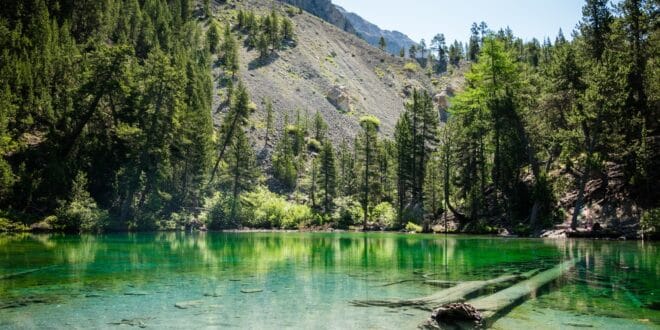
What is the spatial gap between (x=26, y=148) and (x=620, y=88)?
5422 centimetres

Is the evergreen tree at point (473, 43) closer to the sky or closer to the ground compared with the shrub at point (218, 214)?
closer to the sky

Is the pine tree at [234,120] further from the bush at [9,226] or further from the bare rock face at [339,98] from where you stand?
the bare rock face at [339,98]

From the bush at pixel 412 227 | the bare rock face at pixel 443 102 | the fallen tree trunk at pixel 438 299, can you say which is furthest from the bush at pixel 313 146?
the fallen tree trunk at pixel 438 299

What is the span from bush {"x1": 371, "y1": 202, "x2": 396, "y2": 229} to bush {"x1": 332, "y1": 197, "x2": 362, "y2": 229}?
218 cm

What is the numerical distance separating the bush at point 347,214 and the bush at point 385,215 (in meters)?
2.18

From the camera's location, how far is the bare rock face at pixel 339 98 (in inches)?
4975

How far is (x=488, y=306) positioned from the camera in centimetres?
1117

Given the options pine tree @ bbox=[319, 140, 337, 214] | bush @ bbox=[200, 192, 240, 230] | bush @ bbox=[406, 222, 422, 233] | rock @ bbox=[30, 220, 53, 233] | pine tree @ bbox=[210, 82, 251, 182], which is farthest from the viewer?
pine tree @ bbox=[210, 82, 251, 182]

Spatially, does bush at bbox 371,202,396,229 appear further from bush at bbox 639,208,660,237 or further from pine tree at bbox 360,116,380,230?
bush at bbox 639,208,660,237

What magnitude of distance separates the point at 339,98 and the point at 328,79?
453 inches

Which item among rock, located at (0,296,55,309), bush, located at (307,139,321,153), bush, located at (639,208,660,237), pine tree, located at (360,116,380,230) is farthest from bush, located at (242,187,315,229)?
rock, located at (0,296,55,309)

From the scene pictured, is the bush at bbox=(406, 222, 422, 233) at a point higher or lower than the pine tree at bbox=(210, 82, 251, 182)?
lower

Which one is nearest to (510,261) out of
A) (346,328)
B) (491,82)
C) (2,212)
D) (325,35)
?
(346,328)

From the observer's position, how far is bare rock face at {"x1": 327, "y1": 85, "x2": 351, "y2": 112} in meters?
126
